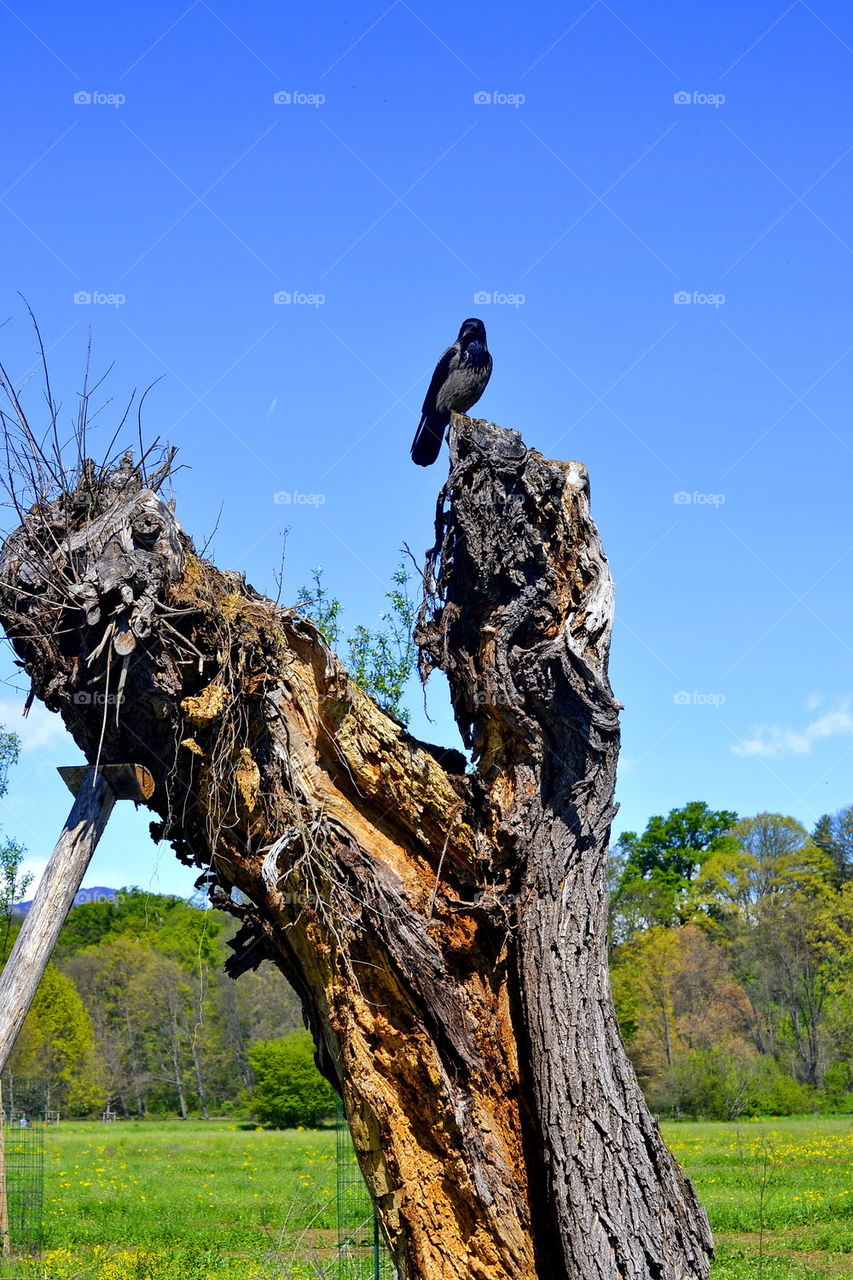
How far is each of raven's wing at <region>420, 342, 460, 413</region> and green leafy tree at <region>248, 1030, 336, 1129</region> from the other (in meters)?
27.5

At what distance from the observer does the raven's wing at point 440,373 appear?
7.18 meters

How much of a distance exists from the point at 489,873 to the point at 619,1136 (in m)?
1.15

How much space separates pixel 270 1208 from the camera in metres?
13.7

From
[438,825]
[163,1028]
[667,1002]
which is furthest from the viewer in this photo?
[163,1028]

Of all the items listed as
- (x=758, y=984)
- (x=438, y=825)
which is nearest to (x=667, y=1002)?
(x=758, y=984)

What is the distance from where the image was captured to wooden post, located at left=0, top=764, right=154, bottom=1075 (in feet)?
A: 12.8

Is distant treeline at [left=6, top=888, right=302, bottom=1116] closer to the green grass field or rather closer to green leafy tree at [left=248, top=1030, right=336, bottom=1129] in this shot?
green leafy tree at [left=248, top=1030, right=336, bottom=1129]

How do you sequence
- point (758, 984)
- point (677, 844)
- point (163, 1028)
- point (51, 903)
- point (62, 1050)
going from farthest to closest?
1. point (677, 844)
2. point (163, 1028)
3. point (758, 984)
4. point (62, 1050)
5. point (51, 903)

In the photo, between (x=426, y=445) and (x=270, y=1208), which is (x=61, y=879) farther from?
(x=270, y=1208)

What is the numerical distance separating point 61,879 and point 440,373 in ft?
14.4

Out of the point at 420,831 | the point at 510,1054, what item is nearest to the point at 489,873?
the point at 420,831

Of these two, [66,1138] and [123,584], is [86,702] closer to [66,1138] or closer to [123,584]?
[123,584]

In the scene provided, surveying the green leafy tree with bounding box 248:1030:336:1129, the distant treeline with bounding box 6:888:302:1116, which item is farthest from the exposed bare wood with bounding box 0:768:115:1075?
the distant treeline with bounding box 6:888:302:1116

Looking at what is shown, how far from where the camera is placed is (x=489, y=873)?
4.64m
